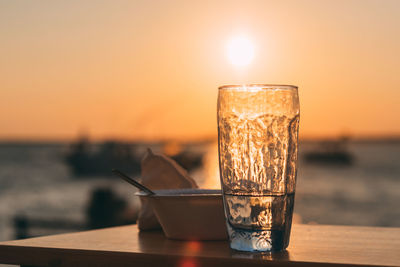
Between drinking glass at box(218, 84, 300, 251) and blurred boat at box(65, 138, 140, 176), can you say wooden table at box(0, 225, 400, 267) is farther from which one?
blurred boat at box(65, 138, 140, 176)

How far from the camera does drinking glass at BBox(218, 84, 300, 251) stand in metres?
1.02

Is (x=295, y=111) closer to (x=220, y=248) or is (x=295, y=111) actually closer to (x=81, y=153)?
(x=220, y=248)

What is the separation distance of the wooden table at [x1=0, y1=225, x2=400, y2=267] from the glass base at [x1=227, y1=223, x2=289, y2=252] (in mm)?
23

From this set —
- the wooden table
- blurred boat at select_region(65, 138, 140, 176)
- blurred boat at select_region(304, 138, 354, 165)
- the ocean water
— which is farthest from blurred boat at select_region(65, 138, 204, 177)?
the wooden table

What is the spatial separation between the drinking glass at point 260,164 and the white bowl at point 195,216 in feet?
0.44

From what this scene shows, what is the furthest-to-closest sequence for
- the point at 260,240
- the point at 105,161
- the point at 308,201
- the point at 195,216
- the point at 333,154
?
the point at 333,154
the point at 105,161
the point at 308,201
the point at 195,216
the point at 260,240

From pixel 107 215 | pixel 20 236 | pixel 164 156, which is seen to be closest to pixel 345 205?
pixel 107 215

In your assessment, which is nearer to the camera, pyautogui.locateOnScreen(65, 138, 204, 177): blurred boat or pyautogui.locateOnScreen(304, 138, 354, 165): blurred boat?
pyautogui.locateOnScreen(65, 138, 204, 177): blurred boat

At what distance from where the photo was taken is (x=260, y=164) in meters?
1.03

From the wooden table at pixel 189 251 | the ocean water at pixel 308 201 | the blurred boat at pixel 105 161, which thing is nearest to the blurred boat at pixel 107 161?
the blurred boat at pixel 105 161

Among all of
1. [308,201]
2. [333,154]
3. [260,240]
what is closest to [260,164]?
[260,240]

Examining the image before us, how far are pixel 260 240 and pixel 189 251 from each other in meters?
0.15

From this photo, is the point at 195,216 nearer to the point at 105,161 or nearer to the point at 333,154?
the point at 105,161

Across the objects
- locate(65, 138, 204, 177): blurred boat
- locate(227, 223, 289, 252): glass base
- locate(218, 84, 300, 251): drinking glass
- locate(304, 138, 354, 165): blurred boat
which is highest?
locate(218, 84, 300, 251): drinking glass
